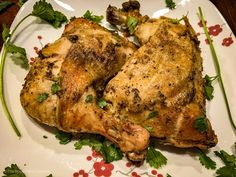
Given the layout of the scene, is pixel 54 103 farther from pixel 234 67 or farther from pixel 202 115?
pixel 234 67

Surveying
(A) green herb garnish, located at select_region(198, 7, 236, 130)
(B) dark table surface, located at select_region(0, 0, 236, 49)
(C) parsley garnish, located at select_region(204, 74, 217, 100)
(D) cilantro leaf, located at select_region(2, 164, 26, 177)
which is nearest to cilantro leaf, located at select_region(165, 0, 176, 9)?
(A) green herb garnish, located at select_region(198, 7, 236, 130)

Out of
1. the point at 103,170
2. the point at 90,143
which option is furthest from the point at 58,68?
the point at 103,170

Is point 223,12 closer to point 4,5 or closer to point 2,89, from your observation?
point 4,5

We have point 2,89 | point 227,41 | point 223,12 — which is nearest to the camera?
point 2,89

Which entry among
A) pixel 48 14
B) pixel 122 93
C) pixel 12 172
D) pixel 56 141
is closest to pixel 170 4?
pixel 48 14

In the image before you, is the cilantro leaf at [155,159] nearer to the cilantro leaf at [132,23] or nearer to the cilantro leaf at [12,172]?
the cilantro leaf at [12,172]

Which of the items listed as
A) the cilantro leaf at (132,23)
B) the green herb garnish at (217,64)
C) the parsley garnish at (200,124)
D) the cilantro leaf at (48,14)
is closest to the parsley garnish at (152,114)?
the parsley garnish at (200,124)
